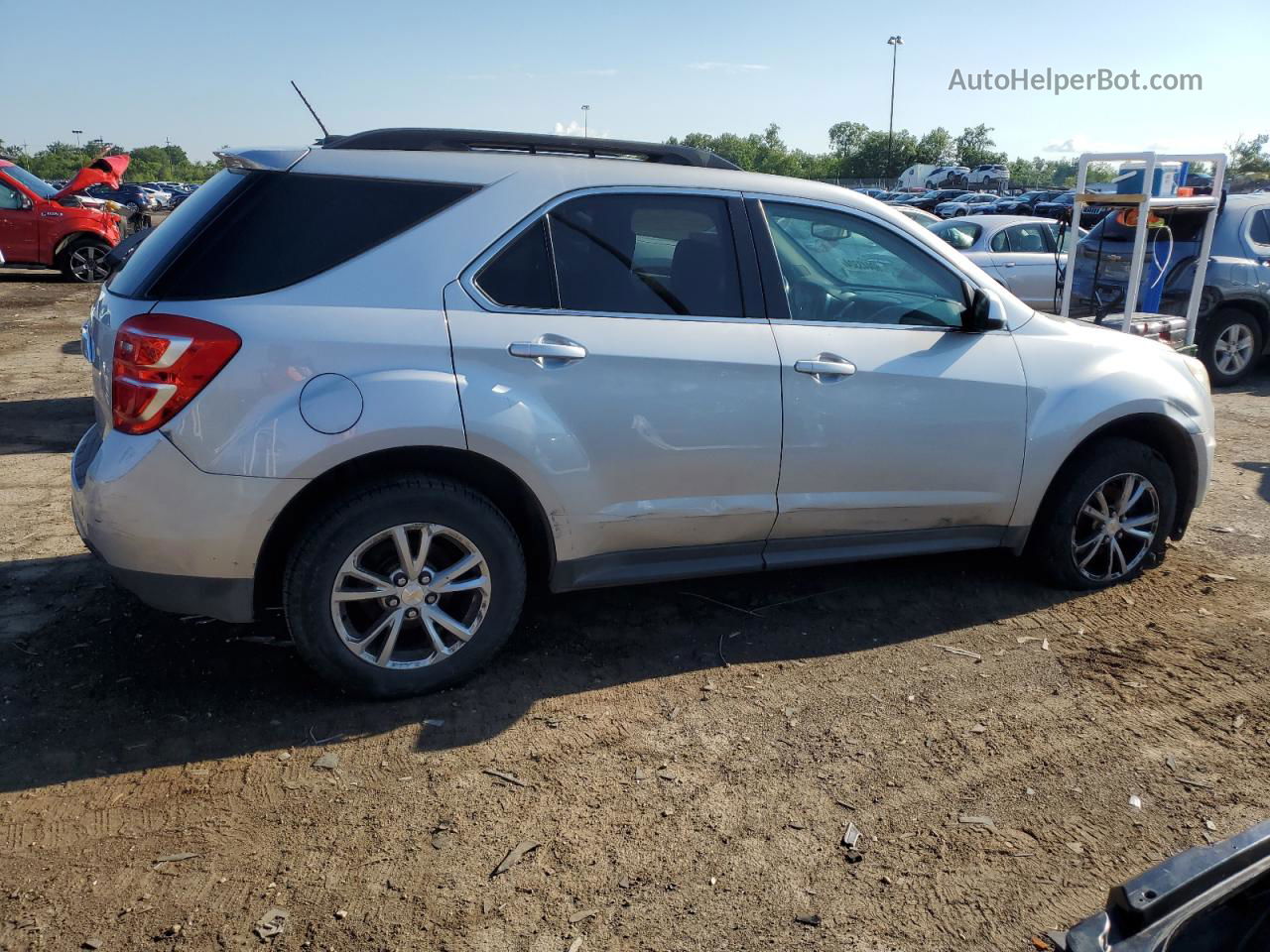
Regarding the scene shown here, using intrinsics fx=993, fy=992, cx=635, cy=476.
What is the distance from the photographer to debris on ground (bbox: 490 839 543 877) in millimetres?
2766

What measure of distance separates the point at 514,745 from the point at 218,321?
1.70m

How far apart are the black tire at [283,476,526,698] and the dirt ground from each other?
5.2 inches

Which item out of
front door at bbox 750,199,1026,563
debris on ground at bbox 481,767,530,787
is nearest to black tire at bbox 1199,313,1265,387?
front door at bbox 750,199,1026,563

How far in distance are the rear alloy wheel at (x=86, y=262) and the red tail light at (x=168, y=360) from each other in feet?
50.6

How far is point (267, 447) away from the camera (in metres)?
3.22

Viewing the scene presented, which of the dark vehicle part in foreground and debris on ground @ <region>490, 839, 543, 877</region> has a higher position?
the dark vehicle part in foreground

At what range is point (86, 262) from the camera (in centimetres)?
1680

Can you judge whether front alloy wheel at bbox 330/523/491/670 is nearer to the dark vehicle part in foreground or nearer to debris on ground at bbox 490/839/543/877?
debris on ground at bbox 490/839/543/877

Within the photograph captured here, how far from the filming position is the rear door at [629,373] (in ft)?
11.5

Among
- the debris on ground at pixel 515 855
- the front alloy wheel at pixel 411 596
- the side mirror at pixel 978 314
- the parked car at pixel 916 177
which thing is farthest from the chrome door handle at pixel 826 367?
the parked car at pixel 916 177

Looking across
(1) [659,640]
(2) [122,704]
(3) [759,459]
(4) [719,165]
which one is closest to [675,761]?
(1) [659,640]

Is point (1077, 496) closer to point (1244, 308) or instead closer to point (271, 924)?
point (271, 924)

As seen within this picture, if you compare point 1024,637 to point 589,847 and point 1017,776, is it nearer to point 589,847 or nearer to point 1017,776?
point 1017,776

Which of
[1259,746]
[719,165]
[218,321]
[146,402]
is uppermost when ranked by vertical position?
[719,165]
